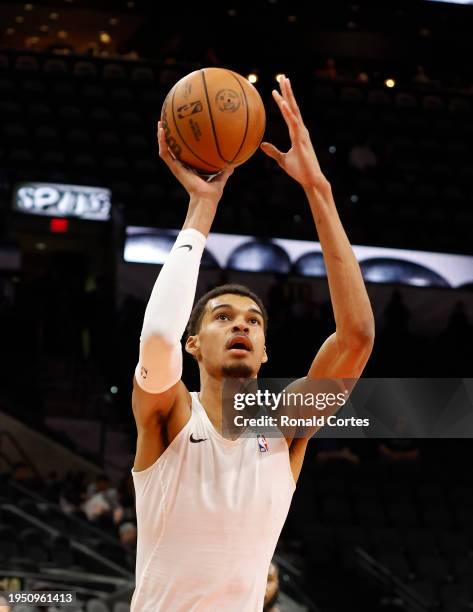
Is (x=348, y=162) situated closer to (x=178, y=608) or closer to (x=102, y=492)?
(x=102, y=492)

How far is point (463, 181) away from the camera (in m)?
15.6

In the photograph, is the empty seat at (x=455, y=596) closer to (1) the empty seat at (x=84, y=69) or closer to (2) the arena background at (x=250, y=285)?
(2) the arena background at (x=250, y=285)

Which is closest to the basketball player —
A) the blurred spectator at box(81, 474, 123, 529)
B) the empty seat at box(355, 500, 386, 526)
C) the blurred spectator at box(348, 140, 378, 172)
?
the blurred spectator at box(81, 474, 123, 529)

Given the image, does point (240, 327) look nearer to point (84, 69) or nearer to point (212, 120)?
point (212, 120)

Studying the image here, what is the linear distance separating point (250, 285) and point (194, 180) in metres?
10.3

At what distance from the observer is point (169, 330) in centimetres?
227

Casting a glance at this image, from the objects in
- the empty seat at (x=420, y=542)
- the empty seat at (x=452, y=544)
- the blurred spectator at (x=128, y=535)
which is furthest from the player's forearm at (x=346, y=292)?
the empty seat at (x=452, y=544)

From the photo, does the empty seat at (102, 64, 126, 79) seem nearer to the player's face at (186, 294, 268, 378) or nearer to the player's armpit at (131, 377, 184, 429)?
the player's face at (186, 294, 268, 378)

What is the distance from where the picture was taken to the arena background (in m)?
9.09

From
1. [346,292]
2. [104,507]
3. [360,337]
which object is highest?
[104,507]

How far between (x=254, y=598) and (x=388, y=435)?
8.10 meters

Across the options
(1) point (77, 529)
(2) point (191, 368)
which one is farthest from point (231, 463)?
(2) point (191, 368)

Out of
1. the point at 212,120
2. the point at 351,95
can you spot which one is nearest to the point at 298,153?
the point at 212,120

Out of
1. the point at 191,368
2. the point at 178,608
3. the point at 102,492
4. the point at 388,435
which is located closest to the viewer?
the point at 178,608
